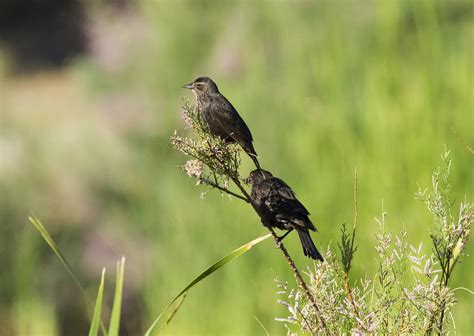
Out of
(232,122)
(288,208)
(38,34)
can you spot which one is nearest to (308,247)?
(288,208)

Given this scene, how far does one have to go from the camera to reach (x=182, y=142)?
1.79 m

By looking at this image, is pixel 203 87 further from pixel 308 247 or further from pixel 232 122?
pixel 308 247

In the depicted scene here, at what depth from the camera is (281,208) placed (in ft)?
7.50

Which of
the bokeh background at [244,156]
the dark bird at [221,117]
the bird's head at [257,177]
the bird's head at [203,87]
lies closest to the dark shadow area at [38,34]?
the bokeh background at [244,156]

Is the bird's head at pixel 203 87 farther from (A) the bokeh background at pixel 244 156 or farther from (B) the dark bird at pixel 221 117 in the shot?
(A) the bokeh background at pixel 244 156

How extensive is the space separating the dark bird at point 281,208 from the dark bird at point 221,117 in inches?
7.7

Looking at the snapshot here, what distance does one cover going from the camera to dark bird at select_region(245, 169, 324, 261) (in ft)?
7.41

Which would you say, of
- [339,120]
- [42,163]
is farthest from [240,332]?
[42,163]

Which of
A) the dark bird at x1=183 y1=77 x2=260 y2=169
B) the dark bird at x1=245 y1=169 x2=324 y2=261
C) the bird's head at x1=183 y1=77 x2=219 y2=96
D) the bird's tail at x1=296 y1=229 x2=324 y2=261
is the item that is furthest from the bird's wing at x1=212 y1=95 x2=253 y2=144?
the bird's tail at x1=296 y1=229 x2=324 y2=261

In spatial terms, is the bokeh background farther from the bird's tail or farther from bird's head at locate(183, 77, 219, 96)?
the bird's tail

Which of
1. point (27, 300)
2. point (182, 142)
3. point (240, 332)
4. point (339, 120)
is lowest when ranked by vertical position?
point (182, 142)

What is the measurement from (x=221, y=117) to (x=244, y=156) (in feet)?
10.4

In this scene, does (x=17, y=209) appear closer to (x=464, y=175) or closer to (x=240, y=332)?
(x=240, y=332)

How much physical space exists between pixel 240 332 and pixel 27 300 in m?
1.61
